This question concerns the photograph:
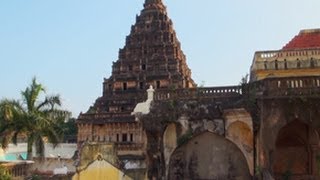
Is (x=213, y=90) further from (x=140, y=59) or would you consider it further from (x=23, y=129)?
(x=140, y=59)

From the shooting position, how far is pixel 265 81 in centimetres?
1530

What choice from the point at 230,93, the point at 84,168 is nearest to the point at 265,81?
the point at 230,93

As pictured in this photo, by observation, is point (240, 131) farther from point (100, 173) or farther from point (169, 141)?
point (100, 173)

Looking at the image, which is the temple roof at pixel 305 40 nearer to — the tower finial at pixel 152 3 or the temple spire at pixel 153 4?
the temple spire at pixel 153 4

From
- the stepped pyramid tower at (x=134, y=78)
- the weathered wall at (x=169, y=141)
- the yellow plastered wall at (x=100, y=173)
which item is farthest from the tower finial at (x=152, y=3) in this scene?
the weathered wall at (x=169, y=141)

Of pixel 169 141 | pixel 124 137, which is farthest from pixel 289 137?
pixel 124 137

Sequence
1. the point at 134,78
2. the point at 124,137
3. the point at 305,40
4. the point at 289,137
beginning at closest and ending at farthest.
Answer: the point at 289,137 → the point at 305,40 → the point at 124,137 → the point at 134,78

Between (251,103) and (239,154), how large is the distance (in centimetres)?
221

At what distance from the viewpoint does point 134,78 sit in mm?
44688

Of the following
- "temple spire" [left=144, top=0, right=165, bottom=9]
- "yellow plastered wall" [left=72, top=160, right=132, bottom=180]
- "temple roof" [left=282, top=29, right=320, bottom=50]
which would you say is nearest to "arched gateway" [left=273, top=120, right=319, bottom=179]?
"temple roof" [left=282, top=29, right=320, bottom=50]

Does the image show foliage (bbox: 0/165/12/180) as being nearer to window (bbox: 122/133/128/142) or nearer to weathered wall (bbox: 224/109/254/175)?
weathered wall (bbox: 224/109/254/175)

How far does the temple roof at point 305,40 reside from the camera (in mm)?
20922

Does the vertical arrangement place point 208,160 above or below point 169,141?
below

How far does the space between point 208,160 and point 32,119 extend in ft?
34.4
